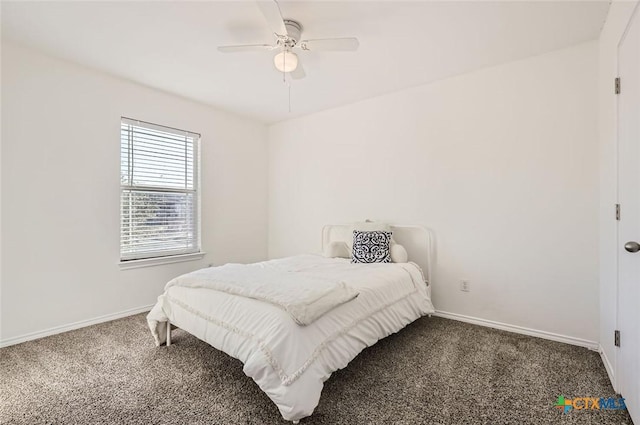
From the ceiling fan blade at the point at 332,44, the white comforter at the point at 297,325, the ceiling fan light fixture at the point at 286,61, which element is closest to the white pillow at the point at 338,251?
the white comforter at the point at 297,325

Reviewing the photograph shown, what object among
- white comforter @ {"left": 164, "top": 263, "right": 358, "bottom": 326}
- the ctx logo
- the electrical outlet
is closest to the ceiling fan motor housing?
white comforter @ {"left": 164, "top": 263, "right": 358, "bottom": 326}

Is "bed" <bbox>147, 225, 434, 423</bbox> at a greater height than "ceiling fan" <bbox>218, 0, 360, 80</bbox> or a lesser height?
lesser

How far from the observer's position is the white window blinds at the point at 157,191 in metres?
3.41

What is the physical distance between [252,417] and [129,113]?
3.24 metres

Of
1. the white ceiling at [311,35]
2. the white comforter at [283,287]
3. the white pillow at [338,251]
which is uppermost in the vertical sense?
the white ceiling at [311,35]

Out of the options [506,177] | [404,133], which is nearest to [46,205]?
[404,133]

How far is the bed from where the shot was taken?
1583 mm

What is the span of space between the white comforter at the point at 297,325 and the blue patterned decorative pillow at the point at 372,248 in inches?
9.4

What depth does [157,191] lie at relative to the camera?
144 inches

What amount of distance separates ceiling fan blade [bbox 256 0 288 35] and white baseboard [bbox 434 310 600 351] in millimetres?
3016

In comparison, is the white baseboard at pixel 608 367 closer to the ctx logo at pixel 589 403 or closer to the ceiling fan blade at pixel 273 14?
the ctx logo at pixel 589 403

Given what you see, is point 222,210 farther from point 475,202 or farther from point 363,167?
point 475,202

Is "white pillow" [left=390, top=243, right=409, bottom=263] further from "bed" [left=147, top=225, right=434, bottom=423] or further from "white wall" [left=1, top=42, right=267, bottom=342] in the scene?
"white wall" [left=1, top=42, right=267, bottom=342]

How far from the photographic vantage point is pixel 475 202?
3.10m
